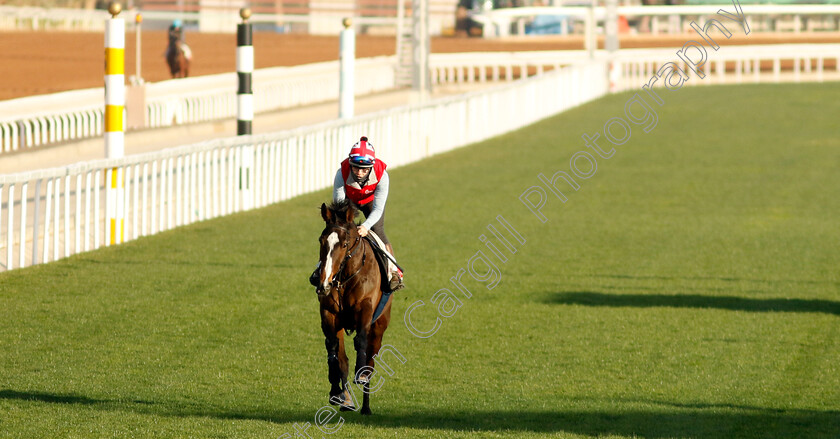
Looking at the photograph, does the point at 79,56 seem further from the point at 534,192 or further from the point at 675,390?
the point at 675,390

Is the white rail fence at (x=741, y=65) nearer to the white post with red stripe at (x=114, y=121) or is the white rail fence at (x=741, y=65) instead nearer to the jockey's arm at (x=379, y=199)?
the white post with red stripe at (x=114, y=121)

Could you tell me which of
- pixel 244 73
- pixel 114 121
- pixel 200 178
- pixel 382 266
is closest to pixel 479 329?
pixel 382 266

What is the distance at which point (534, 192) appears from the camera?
62.6ft

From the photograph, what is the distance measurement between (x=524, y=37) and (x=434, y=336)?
57806 millimetres

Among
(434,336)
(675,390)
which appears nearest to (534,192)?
(434,336)

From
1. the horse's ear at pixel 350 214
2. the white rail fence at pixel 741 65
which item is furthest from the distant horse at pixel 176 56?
the horse's ear at pixel 350 214

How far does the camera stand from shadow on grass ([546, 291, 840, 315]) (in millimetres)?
10758

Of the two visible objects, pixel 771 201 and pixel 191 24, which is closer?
pixel 771 201

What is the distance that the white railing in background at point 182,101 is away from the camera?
20.8 m

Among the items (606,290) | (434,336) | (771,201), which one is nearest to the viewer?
(434,336)

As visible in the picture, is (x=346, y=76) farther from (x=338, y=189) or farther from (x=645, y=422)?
(x=645, y=422)

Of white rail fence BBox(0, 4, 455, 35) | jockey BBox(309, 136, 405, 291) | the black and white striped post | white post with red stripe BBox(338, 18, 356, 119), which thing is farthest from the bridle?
white rail fence BBox(0, 4, 455, 35)

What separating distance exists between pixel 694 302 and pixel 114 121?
6466 mm

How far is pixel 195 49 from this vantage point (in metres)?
54.8
